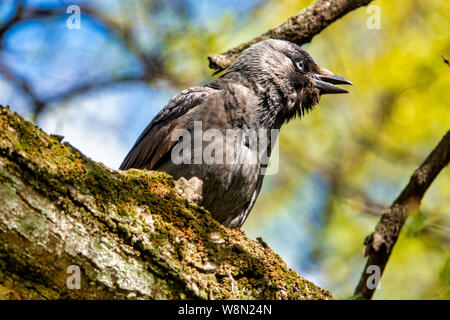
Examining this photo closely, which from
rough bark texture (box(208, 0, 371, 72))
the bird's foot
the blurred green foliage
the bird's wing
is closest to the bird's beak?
rough bark texture (box(208, 0, 371, 72))

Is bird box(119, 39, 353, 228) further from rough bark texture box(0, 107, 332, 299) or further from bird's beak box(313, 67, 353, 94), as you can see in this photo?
rough bark texture box(0, 107, 332, 299)

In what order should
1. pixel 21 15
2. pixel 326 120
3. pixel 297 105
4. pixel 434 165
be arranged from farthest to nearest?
1. pixel 326 120
2. pixel 21 15
3. pixel 297 105
4. pixel 434 165

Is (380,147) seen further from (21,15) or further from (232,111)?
(21,15)

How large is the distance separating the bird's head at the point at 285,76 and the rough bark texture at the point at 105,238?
8.15 feet

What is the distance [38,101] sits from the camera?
7.66m

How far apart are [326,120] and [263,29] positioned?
7.14 feet

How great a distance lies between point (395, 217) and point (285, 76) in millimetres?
1985

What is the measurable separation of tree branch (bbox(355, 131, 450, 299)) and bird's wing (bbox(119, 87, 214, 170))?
2.18 metres

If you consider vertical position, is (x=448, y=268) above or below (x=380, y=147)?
below

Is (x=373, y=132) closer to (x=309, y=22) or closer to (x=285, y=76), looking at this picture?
(x=285, y=76)

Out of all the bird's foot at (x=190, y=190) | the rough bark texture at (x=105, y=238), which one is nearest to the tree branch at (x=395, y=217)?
the rough bark texture at (x=105, y=238)

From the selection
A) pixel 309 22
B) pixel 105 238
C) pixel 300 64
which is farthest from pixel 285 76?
pixel 105 238

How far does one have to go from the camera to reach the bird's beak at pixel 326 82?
19.3 ft
